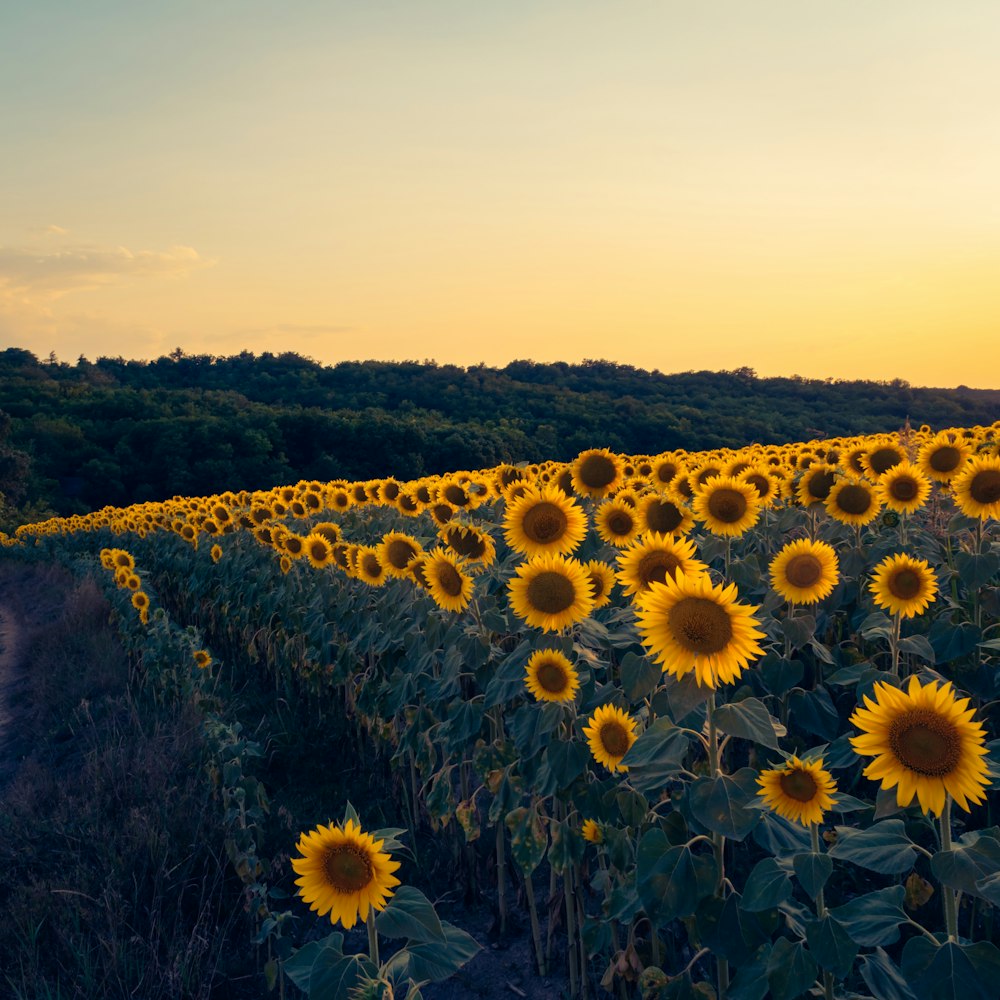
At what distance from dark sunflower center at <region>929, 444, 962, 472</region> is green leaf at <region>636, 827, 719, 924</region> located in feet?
16.3

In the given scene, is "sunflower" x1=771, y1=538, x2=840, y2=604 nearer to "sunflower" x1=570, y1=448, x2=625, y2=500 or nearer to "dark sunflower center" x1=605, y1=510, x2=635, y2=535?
"dark sunflower center" x1=605, y1=510, x2=635, y2=535

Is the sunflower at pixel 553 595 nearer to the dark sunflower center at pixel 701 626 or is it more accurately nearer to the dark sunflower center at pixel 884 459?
the dark sunflower center at pixel 701 626

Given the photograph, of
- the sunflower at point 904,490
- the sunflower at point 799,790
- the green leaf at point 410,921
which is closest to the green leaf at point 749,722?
the sunflower at point 799,790

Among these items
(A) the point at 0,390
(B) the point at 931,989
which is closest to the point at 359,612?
(B) the point at 931,989

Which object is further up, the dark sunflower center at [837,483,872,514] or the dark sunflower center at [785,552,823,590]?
the dark sunflower center at [837,483,872,514]

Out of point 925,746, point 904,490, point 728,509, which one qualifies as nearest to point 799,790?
point 925,746

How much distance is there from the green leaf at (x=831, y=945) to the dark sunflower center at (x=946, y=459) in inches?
201

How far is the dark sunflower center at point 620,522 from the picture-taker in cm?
538

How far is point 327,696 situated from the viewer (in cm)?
894

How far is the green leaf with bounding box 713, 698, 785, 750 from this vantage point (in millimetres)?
2805

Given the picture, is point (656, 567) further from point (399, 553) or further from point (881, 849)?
point (399, 553)

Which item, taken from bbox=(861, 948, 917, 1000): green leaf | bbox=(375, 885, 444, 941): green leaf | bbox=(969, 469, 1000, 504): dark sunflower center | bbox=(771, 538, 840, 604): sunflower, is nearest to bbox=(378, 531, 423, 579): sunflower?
bbox=(771, 538, 840, 604): sunflower

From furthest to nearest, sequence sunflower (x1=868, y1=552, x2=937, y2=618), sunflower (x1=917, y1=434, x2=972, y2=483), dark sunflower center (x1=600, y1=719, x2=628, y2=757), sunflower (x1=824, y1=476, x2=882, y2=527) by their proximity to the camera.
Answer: sunflower (x1=917, y1=434, x2=972, y2=483) < sunflower (x1=824, y1=476, x2=882, y2=527) < sunflower (x1=868, y1=552, x2=937, y2=618) < dark sunflower center (x1=600, y1=719, x2=628, y2=757)

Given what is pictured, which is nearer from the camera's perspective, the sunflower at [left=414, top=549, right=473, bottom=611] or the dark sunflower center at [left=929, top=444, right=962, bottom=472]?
the sunflower at [left=414, top=549, right=473, bottom=611]
